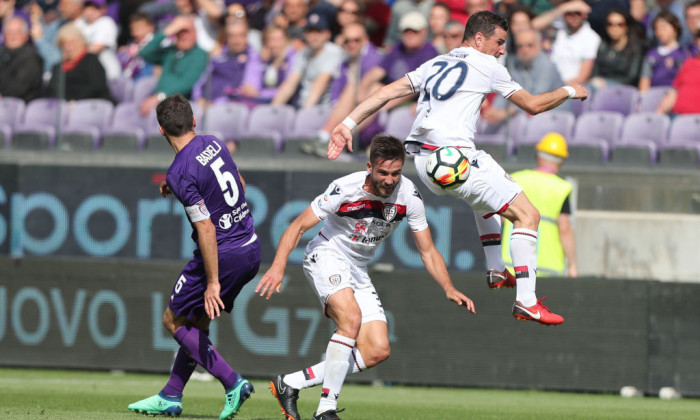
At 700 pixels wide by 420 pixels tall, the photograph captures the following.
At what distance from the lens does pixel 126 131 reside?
14.9 meters

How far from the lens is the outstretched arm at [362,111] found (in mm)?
7875

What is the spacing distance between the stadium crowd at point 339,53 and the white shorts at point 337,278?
5.67 meters

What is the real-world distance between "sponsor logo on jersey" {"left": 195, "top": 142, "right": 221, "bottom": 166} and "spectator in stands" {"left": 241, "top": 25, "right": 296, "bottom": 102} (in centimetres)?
710

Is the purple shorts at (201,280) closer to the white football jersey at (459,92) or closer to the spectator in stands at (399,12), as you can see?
the white football jersey at (459,92)

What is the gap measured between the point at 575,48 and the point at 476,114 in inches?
279

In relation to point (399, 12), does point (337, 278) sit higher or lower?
lower

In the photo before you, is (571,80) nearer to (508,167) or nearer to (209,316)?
(508,167)

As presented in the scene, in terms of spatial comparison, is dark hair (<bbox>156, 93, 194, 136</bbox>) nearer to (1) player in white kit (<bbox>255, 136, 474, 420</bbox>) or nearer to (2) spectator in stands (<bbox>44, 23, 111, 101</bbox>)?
(1) player in white kit (<bbox>255, 136, 474, 420</bbox>)

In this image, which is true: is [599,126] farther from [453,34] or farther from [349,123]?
[349,123]

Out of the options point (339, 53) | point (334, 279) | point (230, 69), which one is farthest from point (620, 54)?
point (334, 279)

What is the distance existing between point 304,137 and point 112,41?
4.83m

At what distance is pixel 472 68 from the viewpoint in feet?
26.3

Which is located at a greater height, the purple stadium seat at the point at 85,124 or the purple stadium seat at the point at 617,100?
the purple stadium seat at the point at 617,100

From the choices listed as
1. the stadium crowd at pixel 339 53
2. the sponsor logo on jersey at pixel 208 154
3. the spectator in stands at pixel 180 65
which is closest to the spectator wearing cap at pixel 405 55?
the stadium crowd at pixel 339 53
